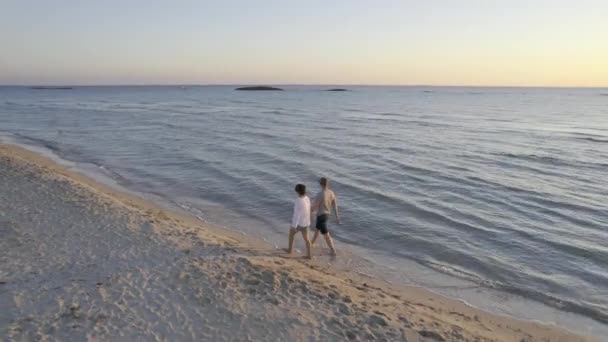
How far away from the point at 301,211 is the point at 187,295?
3.34 metres

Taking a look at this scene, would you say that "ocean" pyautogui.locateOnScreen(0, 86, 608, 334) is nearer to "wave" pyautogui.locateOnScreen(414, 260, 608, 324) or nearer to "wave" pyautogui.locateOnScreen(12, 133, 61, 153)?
"wave" pyautogui.locateOnScreen(414, 260, 608, 324)

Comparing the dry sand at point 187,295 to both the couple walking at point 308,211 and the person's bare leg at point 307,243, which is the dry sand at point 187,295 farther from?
the couple walking at point 308,211

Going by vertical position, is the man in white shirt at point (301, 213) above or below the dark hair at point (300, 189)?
below

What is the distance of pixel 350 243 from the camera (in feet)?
42.4

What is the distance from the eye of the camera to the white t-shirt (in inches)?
407

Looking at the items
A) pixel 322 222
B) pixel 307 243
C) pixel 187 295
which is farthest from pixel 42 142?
pixel 187 295

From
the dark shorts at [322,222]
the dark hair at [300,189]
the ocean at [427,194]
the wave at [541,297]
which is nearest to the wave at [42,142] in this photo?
the ocean at [427,194]

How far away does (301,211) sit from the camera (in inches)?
411

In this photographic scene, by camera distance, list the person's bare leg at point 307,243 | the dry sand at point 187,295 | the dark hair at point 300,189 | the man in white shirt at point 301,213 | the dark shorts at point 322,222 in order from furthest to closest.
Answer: the dark shorts at point 322,222 < the person's bare leg at point 307,243 < the man in white shirt at point 301,213 < the dark hair at point 300,189 < the dry sand at point 187,295

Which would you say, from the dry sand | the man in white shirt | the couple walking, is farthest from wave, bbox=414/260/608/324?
the man in white shirt

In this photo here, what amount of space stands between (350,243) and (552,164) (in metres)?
16.1

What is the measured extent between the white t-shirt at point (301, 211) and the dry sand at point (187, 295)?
36.7 inches

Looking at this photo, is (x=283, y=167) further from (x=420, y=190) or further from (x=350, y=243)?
(x=350, y=243)

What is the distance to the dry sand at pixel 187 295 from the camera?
23.2 feet
